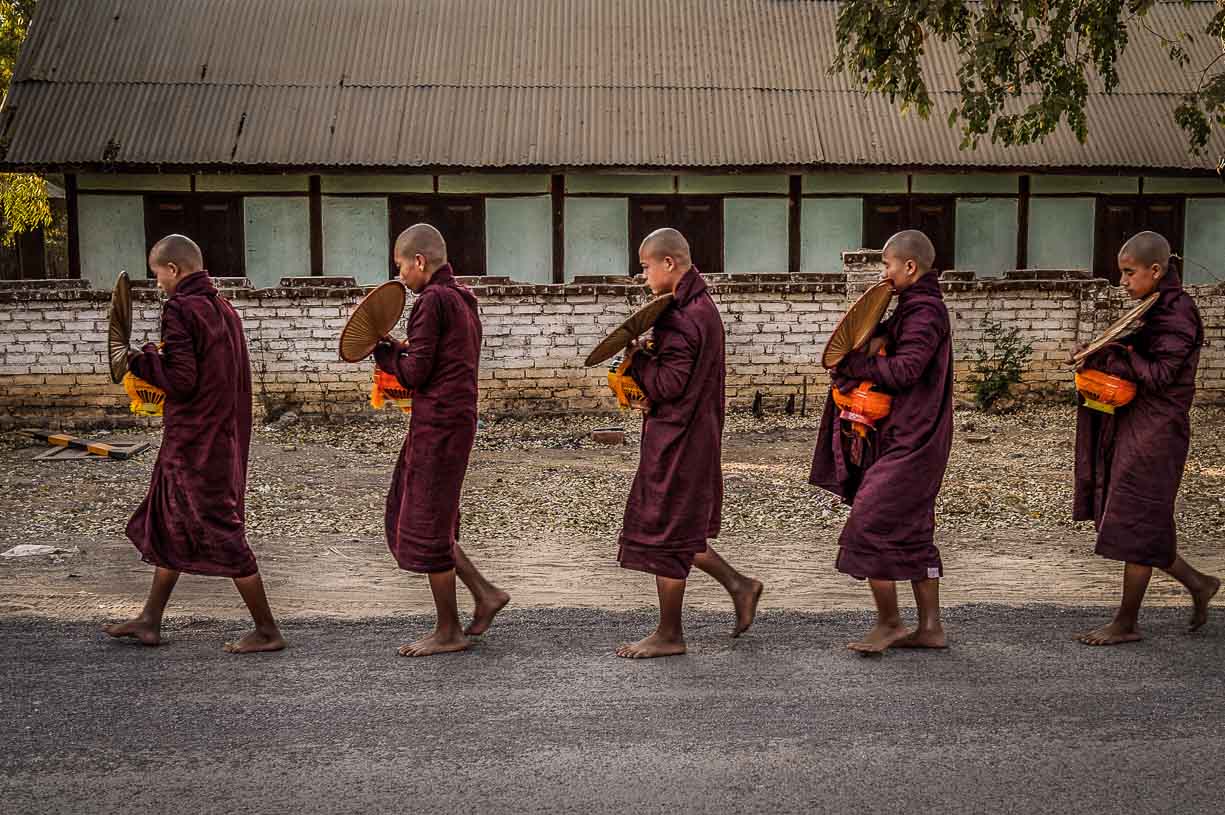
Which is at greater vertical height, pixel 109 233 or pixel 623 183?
pixel 623 183

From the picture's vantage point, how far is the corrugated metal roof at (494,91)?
16641 mm

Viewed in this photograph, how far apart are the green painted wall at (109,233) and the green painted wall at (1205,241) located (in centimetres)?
1506

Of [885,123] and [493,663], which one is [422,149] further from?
[493,663]

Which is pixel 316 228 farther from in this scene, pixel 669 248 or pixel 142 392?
pixel 669 248

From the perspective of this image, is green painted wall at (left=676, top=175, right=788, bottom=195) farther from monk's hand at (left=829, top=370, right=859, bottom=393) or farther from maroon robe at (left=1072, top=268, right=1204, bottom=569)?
monk's hand at (left=829, top=370, right=859, bottom=393)

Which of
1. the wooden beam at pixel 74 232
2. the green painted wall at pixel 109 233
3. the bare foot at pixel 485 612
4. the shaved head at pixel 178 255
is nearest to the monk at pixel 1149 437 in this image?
the bare foot at pixel 485 612

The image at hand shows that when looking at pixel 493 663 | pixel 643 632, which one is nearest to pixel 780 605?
pixel 643 632

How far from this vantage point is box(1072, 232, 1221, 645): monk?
5.59 meters

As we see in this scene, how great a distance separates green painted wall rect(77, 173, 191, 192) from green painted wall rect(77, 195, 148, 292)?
148 millimetres

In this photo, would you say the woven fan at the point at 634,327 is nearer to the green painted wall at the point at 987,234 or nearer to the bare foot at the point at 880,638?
the bare foot at the point at 880,638

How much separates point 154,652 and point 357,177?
503 inches

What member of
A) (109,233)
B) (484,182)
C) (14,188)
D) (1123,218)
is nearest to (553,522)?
(484,182)

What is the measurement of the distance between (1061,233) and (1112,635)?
13712 millimetres

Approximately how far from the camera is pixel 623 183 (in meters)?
17.4
